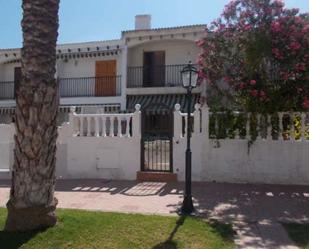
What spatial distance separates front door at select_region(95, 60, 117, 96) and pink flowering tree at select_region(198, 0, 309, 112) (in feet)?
51.7

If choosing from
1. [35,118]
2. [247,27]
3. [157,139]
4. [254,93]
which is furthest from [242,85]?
[35,118]

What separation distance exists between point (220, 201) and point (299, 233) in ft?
9.75

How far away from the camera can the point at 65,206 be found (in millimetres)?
9711


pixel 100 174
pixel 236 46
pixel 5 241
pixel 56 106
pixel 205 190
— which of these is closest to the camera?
pixel 5 241

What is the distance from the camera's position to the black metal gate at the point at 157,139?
1334 cm

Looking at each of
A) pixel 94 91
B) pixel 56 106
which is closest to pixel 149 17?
pixel 94 91

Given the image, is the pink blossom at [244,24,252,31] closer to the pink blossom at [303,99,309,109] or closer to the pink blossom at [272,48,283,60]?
the pink blossom at [272,48,283,60]

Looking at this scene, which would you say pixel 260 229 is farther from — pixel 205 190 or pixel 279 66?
pixel 279 66

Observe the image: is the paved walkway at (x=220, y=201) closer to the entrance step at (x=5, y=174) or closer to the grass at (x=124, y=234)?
the grass at (x=124, y=234)

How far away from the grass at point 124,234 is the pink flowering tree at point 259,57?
18.2ft

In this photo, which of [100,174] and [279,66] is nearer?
[279,66]

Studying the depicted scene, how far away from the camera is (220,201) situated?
1013 centimetres

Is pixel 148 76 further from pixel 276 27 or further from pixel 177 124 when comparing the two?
pixel 276 27

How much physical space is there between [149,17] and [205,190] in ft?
66.7
